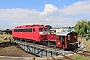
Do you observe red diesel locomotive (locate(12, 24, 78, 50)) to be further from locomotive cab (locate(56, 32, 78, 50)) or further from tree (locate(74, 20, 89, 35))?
tree (locate(74, 20, 89, 35))

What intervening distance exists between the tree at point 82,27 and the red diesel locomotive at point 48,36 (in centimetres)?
3066

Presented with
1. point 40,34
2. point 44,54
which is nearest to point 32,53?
point 40,34

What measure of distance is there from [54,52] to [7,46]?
23489mm

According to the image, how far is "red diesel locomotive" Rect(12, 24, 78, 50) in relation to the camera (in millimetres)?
22688

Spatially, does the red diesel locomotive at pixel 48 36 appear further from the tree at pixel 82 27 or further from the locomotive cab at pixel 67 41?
the tree at pixel 82 27

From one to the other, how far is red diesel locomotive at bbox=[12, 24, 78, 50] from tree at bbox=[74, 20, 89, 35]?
30.7 meters

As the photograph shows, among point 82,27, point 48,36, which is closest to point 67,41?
point 48,36

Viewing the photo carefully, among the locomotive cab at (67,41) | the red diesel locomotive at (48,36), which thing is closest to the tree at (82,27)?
the red diesel locomotive at (48,36)

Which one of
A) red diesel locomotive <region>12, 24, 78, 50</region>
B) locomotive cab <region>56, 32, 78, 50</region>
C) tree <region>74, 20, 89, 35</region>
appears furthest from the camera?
tree <region>74, 20, 89, 35</region>

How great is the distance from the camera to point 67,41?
22484 millimetres

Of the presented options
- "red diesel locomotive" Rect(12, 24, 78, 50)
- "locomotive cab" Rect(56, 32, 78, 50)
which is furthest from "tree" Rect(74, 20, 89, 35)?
"locomotive cab" Rect(56, 32, 78, 50)

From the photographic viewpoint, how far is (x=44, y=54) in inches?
1008

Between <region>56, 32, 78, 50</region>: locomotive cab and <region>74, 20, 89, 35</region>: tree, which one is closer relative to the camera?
<region>56, 32, 78, 50</region>: locomotive cab

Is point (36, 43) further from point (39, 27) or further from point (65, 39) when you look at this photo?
point (65, 39)
